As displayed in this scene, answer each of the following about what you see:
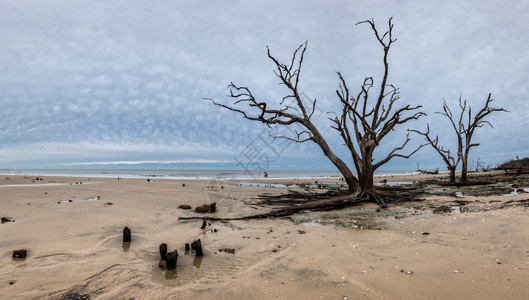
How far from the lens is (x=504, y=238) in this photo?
13.4 feet

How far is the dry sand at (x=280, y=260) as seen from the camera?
2848 millimetres

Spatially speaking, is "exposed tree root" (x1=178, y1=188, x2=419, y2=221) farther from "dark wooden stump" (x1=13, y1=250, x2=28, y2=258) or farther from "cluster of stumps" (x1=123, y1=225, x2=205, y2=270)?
"dark wooden stump" (x1=13, y1=250, x2=28, y2=258)

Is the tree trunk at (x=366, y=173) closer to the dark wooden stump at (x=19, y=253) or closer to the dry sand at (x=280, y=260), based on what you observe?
the dry sand at (x=280, y=260)

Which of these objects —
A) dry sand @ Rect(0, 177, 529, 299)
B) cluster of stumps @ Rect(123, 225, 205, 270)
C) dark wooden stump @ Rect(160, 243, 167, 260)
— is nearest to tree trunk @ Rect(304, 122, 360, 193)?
dry sand @ Rect(0, 177, 529, 299)

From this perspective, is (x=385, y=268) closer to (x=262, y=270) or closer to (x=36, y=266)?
(x=262, y=270)

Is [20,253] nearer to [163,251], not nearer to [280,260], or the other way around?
[163,251]

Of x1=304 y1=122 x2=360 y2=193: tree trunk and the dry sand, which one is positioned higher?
x1=304 y1=122 x2=360 y2=193: tree trunk

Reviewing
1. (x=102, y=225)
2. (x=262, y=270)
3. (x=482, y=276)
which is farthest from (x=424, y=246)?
(x=102, y=225)

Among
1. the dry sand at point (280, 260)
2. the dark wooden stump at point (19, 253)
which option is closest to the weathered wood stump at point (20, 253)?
the dark wooden stump at point (19, 253)

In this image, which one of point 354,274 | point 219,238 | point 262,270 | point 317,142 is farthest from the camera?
point 317,142

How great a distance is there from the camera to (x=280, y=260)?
12.4 feet

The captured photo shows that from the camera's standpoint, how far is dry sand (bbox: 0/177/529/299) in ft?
9.34

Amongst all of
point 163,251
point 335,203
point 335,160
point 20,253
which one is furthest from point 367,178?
point 20,253

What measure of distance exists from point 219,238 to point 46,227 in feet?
11.3
